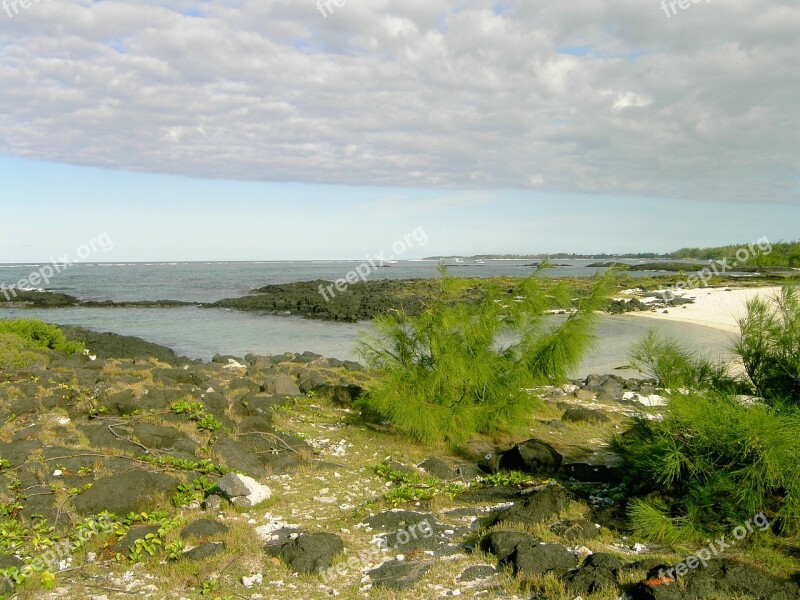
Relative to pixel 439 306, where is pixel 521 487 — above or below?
below

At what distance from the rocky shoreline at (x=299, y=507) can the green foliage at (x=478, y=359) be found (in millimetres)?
583

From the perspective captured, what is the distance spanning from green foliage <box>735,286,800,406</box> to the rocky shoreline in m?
1.17

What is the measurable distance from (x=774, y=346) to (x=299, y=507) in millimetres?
5901

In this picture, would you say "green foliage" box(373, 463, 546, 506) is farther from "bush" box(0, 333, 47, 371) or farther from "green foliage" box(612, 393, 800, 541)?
"bush" box(0, 333, 47, 371)

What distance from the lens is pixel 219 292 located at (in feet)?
222

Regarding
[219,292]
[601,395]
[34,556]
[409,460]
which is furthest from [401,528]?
[219,292]

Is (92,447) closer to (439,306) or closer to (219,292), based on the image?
(439,306)

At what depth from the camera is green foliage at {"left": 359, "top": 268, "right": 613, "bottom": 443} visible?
10.1 meters

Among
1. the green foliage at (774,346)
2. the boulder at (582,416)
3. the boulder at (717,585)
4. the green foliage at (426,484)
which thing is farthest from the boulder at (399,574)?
the boulder at (582,416)

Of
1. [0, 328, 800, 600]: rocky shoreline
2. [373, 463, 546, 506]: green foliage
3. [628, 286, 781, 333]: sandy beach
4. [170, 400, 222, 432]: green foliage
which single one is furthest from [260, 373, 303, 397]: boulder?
[628, 286, 781, 333]: sandy beach

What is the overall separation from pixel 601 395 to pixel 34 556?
1298cm

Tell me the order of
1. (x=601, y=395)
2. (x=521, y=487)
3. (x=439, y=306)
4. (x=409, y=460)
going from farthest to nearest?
(x=601, y=395) < (x=439, y=306) < (x=409, y=460) < (x=521, y=487)

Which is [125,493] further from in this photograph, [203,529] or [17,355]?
[17,355]

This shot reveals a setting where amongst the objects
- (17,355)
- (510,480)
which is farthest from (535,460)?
(17,355)
